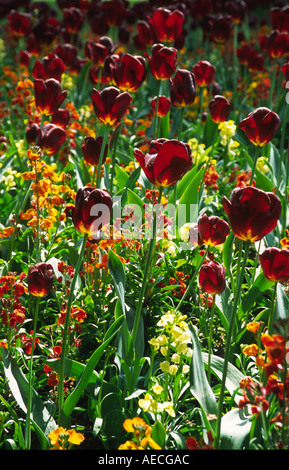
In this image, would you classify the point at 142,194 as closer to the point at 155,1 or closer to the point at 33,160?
the point at 33,160

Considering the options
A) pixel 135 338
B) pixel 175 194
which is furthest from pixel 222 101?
pixel 135 338

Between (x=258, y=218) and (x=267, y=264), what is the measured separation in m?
0.21

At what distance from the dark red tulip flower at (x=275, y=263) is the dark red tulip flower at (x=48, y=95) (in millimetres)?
1473

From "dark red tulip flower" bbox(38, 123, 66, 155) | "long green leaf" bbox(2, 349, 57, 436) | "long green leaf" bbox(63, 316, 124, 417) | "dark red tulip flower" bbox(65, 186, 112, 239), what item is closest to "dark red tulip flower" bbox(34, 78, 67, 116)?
"dark red tulip flower" bbox(38, 123, 66, 155)

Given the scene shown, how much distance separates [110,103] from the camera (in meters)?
2.52

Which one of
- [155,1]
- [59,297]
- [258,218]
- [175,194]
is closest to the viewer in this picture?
[258,218]

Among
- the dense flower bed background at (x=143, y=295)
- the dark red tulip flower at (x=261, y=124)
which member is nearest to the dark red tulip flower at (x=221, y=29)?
the dense flower bed background at (x=143, y=295)

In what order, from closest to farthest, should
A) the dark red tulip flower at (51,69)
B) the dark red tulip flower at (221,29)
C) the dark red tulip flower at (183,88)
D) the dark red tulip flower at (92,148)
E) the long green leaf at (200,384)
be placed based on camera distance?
1. the long green leaf at (200,384)
2. the dark red tulip flower at (92,148)
3. the dark red tulip flower at (183,88)
4. the dark red tulip flower at (51,69)
5. the dark red tulip flower at (221,29)

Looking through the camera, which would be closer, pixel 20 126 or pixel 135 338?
pixel 135 338

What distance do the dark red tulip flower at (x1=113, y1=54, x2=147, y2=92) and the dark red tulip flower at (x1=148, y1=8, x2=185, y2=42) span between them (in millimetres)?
828

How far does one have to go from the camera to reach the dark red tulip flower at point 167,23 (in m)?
3.51

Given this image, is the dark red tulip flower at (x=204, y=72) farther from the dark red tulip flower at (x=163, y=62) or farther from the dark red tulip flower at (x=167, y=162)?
the dark red tulip flower at (x=167, y=162)

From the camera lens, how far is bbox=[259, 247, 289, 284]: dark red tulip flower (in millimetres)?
1794

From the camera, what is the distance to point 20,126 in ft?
16.6
